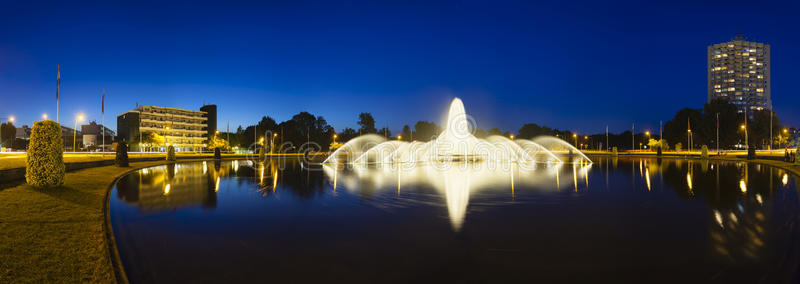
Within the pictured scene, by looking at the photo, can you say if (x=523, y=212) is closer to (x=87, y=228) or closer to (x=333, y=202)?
(x=333, y=202)

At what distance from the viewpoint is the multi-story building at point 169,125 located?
128 meters

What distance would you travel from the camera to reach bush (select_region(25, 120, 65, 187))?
46.2ft

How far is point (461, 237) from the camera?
8.05 metres

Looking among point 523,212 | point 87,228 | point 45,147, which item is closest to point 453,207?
point 523,212

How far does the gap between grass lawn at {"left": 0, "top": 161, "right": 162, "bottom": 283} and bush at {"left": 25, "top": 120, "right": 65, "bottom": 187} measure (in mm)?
1461

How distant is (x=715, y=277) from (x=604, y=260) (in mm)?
1509

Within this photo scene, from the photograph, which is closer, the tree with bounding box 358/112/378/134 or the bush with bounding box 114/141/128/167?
the bush with bounding box 114/141/128/167

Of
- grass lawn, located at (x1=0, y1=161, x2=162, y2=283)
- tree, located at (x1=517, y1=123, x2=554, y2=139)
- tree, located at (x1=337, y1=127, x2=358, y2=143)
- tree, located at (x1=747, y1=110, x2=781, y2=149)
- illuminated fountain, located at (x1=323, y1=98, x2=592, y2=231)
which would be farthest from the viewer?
tree, located at (x1=517, y1=123, x2=554, y2=139)

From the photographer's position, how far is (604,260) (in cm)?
647

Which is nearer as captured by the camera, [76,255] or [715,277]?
[715,277]

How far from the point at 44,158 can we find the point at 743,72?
262469mm

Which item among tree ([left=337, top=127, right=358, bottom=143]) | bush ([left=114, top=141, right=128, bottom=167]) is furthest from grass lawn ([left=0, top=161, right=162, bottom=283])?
tree ([left=337, top=127, right=358, bottom=143])

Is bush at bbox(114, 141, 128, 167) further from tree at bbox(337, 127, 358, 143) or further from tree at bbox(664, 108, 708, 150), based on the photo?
tree at bbox(664, 108, 708, 150)

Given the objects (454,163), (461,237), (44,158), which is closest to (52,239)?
(461,237)
